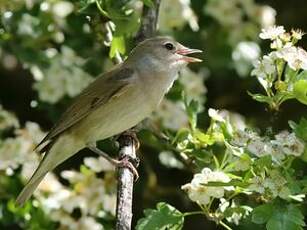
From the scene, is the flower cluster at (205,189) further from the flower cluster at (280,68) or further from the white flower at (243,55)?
the white flower at (243,55)

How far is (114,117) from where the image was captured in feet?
12.5

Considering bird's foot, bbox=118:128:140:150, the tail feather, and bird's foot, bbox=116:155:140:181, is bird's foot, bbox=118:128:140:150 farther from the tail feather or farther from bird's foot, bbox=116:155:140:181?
the tail feather

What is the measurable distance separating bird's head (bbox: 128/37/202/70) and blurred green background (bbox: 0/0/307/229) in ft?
0.52

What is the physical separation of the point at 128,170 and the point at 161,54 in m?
0.70

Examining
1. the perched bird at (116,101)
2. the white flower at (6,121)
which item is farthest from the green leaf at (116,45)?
the white flower at (6,121)

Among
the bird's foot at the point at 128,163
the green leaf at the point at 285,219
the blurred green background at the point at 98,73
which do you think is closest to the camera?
the green leaf at the point at 285,219

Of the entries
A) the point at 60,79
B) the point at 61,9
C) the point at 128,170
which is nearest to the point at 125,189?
the point at 128,170

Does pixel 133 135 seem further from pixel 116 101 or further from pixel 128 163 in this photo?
pixel 128 163

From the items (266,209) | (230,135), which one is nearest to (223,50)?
(230,135)

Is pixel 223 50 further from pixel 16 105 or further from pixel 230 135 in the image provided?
pixel 230 135

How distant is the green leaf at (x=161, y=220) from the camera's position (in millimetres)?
3018

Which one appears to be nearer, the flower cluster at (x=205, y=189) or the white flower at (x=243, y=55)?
the flower cluster at (x=205, y=189)

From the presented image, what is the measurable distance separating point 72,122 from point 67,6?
2.43 ft

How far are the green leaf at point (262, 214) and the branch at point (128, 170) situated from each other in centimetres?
45
